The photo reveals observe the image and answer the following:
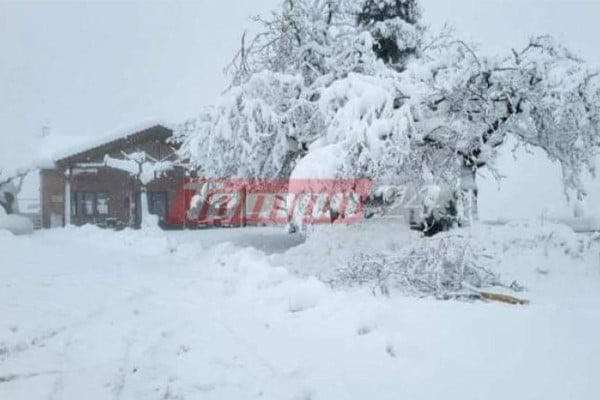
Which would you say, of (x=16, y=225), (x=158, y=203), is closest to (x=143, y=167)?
(x=158, y=203)

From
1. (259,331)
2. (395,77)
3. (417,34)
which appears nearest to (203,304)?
(259,331)

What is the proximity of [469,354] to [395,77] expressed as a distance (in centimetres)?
969

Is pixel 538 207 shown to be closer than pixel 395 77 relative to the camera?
No

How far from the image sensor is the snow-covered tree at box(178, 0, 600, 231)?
459 inches

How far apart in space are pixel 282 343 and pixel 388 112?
7.51 metres

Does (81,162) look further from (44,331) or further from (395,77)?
(44,331)

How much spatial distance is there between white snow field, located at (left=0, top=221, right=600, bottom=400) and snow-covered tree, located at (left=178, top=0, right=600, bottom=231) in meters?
3.87

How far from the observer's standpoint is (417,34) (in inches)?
706

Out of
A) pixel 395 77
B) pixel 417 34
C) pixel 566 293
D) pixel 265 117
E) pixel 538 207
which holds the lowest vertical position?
pixel 566 293

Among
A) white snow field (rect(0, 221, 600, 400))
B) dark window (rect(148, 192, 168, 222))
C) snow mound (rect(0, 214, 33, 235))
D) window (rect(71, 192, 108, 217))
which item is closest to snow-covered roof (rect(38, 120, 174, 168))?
window (rect(71, 192, 108, 217))

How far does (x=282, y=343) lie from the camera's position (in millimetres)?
5285

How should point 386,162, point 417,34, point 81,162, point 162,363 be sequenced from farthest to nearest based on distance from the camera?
point 81,162 < point 417,34 < point 386,162 < point 162,363

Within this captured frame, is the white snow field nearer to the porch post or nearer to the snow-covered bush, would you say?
the snow-covered bush

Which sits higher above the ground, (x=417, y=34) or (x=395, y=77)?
(x=417, y=34)
